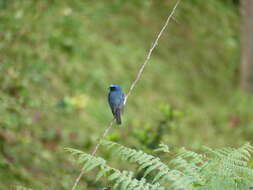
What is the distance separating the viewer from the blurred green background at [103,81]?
6.35 meters

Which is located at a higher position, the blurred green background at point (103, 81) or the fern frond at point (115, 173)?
the fern frond at point (115, 173)

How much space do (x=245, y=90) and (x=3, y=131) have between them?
6180 mm

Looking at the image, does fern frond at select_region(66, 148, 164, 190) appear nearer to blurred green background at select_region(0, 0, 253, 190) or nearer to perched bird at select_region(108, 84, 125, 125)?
blurred green background at select_region(0, 0, 253, 190)

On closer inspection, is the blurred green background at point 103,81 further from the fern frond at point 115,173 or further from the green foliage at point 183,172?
the fern frond at point 115,173

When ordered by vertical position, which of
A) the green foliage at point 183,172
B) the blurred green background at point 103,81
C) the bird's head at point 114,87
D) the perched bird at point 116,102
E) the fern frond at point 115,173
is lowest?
the blurred green background at point 103,81

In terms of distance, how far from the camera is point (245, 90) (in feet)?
36.9

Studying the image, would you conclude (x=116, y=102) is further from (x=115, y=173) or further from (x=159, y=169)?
(x=115, y=173)

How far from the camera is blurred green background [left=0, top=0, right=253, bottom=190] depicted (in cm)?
635

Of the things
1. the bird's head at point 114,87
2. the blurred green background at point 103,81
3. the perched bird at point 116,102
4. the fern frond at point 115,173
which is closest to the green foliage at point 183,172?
the fern frond at point 115,173

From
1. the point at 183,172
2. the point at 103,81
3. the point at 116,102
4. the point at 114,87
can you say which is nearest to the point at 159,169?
the point at 183,172

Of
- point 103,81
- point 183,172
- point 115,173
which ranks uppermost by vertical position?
point 115,173

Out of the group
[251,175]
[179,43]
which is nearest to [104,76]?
[179,43]

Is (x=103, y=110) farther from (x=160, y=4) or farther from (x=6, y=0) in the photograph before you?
(x=160, y=4)

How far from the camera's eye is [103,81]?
9.20 metres
